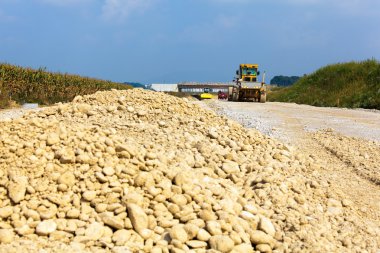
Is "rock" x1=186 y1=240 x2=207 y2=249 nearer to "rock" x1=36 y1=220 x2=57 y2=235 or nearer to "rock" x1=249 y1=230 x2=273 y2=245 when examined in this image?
"rock" x1=249 y1=230 x2=273 y2=245

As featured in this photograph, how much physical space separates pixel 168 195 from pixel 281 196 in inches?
55.3

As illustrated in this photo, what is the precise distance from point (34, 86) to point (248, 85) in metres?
13.1

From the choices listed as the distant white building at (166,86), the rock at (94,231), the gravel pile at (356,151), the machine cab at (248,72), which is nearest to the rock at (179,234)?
the rock at (94,231)

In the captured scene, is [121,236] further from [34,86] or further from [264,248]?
[34,86]

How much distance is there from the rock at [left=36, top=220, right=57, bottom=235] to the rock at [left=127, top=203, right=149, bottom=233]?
68 cm

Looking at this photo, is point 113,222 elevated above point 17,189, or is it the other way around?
point 17,189

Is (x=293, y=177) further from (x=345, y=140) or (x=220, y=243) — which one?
(x=345, y=140)

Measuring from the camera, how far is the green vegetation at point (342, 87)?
23.4m

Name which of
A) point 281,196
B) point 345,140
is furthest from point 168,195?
point 345,140

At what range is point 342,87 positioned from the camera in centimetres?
2731

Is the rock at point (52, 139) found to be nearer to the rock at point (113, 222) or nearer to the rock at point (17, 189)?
the rock at point (17, 189)

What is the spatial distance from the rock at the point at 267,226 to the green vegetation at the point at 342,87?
19.3m

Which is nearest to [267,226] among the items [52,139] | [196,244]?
[196,244]

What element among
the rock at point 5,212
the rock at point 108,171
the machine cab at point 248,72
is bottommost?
the rock at point 5,212
